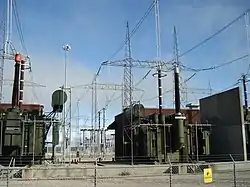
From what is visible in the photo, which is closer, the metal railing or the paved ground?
the paved ground

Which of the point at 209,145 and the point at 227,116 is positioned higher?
the point at 227,116

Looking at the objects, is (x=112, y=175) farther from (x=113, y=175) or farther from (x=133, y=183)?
(x=133, y=183)

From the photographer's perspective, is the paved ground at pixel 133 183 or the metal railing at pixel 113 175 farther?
the metal railing at pixel 113 175

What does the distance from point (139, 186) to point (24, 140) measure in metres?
12.7

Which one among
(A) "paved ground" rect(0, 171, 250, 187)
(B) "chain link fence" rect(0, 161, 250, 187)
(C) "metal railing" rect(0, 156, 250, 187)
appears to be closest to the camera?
(A) "paved ground" rect(0, 171, 250, 187)

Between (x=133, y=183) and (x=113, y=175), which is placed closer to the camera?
(x=133, y=183)

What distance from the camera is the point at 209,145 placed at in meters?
31.9

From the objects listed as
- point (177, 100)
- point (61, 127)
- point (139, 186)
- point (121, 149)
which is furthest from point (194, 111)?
point (139, 186)

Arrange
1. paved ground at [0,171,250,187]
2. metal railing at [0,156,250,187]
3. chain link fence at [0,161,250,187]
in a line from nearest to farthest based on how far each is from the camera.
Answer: paved ground at [0,171,250,187]
chain link fence at [0,161,250,187]
metal railing at [0,156,250,187]

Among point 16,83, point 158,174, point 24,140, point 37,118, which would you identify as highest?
point 16,83

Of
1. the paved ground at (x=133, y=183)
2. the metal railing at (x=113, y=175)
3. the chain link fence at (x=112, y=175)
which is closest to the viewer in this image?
the paved ground at (x=133, y=183)

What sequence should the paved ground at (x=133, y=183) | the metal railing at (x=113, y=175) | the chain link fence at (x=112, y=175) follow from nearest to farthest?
the paved ground at (x=133, y=183)
the chain link fence at (x=112, y=175)
the metal railing at (x=113, y=175)

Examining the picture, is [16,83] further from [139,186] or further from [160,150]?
[139,186]

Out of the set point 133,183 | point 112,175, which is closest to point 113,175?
point 112,175
